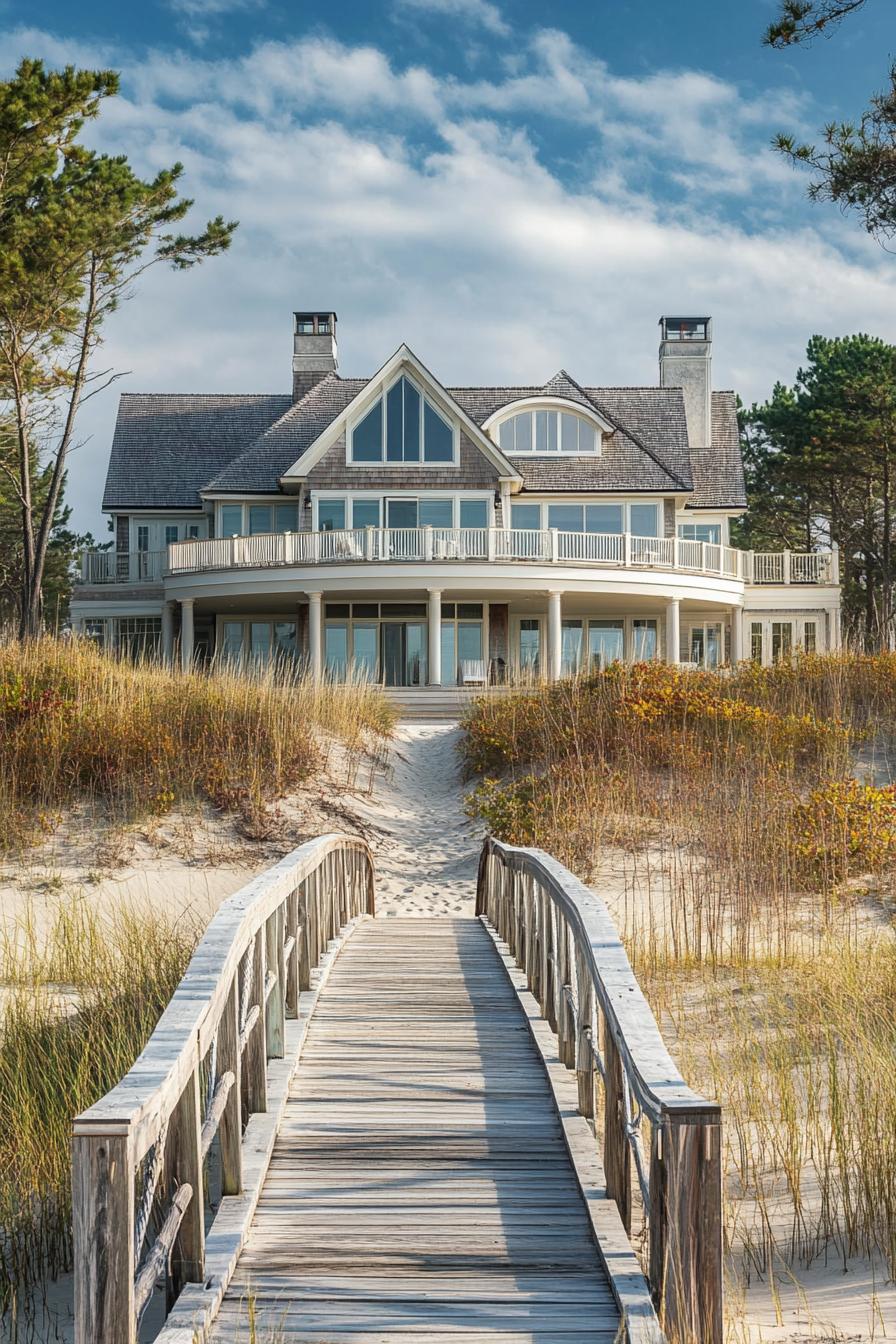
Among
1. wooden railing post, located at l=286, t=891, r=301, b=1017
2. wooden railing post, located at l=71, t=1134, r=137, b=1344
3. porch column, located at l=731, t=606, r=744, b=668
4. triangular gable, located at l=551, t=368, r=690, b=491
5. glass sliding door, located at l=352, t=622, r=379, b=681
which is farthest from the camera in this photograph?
triangular gable, located at l=551, t=368, r=690, b=491

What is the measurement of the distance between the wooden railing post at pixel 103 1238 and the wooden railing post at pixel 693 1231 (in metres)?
1.37

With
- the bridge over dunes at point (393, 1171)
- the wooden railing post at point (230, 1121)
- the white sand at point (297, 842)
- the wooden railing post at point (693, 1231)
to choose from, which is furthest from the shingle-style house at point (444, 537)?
the wooden railing post at point (693, 1231)

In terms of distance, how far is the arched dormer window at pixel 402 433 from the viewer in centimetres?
3250

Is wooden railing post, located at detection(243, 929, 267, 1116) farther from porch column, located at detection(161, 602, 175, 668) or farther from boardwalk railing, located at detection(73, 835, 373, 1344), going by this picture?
porch column, located at detection(161, 602, 175, 668)

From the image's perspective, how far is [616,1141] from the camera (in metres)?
4.15

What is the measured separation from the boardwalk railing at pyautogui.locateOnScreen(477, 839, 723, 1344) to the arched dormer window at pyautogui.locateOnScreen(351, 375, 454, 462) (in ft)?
89.3

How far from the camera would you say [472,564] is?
92.4 feet

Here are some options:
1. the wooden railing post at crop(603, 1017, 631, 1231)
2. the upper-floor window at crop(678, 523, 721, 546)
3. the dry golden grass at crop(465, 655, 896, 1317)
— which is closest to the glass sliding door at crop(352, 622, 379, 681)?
the upper-floor window at crop(678, 523, 721, 546)

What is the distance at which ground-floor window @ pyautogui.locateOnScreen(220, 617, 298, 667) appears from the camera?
3472cm

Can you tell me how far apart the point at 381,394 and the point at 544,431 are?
5296 mm

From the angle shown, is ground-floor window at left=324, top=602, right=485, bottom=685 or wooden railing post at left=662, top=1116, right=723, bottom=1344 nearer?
wooden railing post at left=662, top=1116, right=723, bottom=1344

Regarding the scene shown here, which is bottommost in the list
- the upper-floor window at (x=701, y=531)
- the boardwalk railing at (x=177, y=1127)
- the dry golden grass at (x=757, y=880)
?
the dry golden grass at (x=757, y=880)

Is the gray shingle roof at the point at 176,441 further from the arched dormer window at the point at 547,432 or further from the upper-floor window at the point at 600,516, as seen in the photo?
→ the upper-floor window at the point at 600,516

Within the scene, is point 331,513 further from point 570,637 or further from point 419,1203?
point 419,1203
